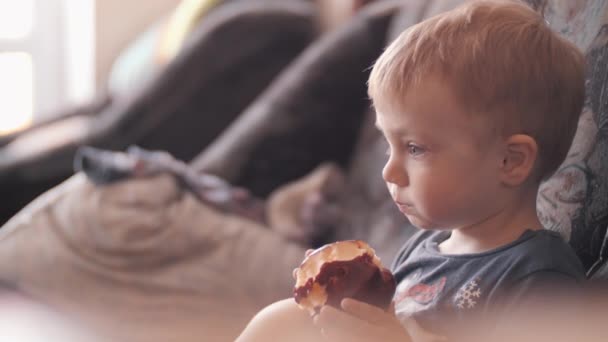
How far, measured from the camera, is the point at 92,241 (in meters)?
1.89

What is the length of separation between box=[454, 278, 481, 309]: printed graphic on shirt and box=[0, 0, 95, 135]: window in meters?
Answer: 2.59

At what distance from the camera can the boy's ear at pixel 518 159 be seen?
2.93 feet

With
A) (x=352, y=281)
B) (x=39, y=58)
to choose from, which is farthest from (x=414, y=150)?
(x=39, y=58)

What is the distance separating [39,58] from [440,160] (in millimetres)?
2751

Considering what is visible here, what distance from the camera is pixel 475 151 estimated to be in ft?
2.95

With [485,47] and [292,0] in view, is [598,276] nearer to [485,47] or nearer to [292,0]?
[485,47]

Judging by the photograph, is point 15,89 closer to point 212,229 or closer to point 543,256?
point 212,229

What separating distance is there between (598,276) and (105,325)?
1.11m

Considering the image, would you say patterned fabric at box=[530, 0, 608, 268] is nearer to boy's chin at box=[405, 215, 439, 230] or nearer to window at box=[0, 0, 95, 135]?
boy's chin at box=[405, 215, 439, 230]

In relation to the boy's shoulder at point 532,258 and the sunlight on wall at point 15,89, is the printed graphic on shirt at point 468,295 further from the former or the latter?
the sunlight on wall at point 15,89

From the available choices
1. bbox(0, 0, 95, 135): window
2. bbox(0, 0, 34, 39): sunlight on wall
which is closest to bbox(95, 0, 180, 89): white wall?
bbox(0, 0, 95, 135): window

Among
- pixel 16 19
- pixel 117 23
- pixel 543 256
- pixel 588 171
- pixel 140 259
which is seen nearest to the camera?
pixel 543 256

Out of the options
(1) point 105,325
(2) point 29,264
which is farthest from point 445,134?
(2) point 29,264

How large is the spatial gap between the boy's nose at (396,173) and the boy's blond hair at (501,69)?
0.06 metres
